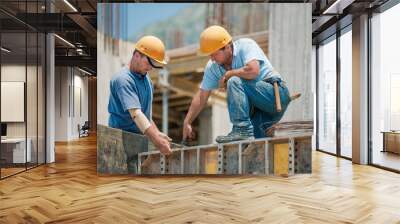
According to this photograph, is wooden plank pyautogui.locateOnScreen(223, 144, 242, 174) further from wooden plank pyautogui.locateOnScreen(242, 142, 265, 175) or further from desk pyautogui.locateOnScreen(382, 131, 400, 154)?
desk pyautogui.locateOnScreen(382, 131, 400, 154)

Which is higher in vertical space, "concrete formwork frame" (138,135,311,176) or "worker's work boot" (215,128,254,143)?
"worker's work boot" (215,128,254,143)

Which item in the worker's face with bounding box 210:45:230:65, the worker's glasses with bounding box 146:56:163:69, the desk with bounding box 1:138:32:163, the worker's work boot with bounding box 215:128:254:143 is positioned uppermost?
the worker's face with bounding box 210:45:230:65

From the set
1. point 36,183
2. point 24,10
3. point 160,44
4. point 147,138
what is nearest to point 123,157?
point 147,138

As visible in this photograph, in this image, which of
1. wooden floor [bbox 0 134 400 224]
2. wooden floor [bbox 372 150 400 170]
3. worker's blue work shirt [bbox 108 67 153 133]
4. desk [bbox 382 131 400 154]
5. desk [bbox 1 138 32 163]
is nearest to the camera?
wooden floor [bbox 0 134 400 224]

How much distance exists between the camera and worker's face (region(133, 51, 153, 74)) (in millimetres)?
6422

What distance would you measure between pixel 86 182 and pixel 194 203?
86.7 inches

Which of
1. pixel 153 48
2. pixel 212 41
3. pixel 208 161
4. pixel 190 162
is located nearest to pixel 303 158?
pixel 208 161

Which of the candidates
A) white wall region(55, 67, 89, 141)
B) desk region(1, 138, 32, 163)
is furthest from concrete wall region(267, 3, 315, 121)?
white wall region(55, 67, 89, 141)

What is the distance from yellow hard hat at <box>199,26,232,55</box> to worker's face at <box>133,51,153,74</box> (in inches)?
34.0

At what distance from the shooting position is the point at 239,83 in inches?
253

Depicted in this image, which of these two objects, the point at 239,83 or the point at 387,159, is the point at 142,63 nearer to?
the point at 239,83

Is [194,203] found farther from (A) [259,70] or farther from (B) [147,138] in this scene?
(A) [259,70]

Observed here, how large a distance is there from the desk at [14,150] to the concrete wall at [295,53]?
4542 mm

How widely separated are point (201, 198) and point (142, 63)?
2.51 metres
